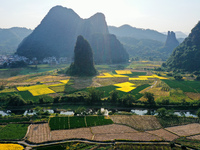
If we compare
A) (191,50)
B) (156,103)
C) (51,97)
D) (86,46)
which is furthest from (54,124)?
(191,50)

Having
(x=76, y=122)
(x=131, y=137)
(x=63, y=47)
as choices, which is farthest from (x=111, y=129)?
(x=63, y=47)

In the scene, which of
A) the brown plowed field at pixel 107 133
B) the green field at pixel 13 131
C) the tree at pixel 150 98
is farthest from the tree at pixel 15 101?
the tree at pixel 150 98

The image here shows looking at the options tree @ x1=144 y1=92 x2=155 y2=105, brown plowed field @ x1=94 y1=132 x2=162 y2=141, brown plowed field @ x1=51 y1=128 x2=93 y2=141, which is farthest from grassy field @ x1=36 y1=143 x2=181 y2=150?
tree @ x1=144 y1=92 x2=155 y2=105

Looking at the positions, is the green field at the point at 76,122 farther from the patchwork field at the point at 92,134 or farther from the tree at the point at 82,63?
the tree at the point at 82,63

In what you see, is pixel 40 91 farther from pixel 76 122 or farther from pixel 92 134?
pixel 92 134

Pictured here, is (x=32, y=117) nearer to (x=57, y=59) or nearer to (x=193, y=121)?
(x=193, y=121)
